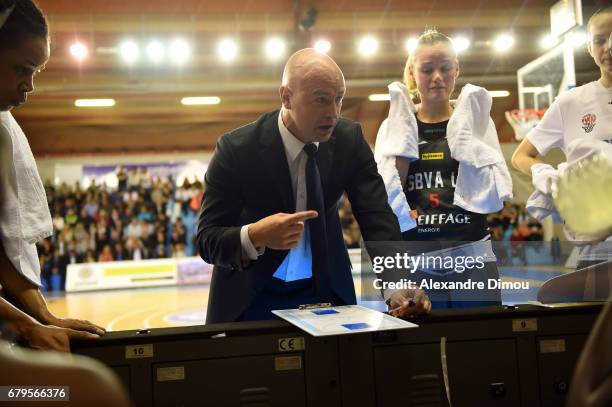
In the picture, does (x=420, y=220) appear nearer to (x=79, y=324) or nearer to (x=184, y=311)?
(x=79, y=324)

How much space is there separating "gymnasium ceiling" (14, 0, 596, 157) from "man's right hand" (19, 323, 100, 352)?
797 centimetres

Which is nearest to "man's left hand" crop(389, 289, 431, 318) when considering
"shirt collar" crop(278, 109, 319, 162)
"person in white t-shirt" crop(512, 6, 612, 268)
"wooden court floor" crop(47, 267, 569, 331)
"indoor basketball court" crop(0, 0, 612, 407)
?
"indoor basketball court" crop(0, 0, 612, 407)

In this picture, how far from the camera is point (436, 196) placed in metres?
2.04

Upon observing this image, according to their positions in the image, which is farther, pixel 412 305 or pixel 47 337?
pixel 412 305

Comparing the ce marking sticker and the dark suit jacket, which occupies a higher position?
the dark suit jacket

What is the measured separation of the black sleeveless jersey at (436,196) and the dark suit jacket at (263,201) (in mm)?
328

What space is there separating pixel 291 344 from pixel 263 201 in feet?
2.33

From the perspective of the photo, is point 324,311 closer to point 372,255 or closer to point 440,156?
point 372,255

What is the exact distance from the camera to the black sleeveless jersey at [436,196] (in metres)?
2.01

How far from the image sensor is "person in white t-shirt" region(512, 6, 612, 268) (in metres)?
1.91

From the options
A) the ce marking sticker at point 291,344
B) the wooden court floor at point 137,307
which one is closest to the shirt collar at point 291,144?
the ce marking sticker at point 291,344

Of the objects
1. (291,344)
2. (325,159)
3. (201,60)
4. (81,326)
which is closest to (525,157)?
(325,159)

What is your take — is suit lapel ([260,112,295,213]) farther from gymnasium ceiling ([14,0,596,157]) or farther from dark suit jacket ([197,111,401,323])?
gymnasium ceiling ([14,0,596,157])

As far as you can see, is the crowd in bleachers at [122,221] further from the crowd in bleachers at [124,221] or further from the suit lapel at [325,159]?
the suit lapel at [325,159]
